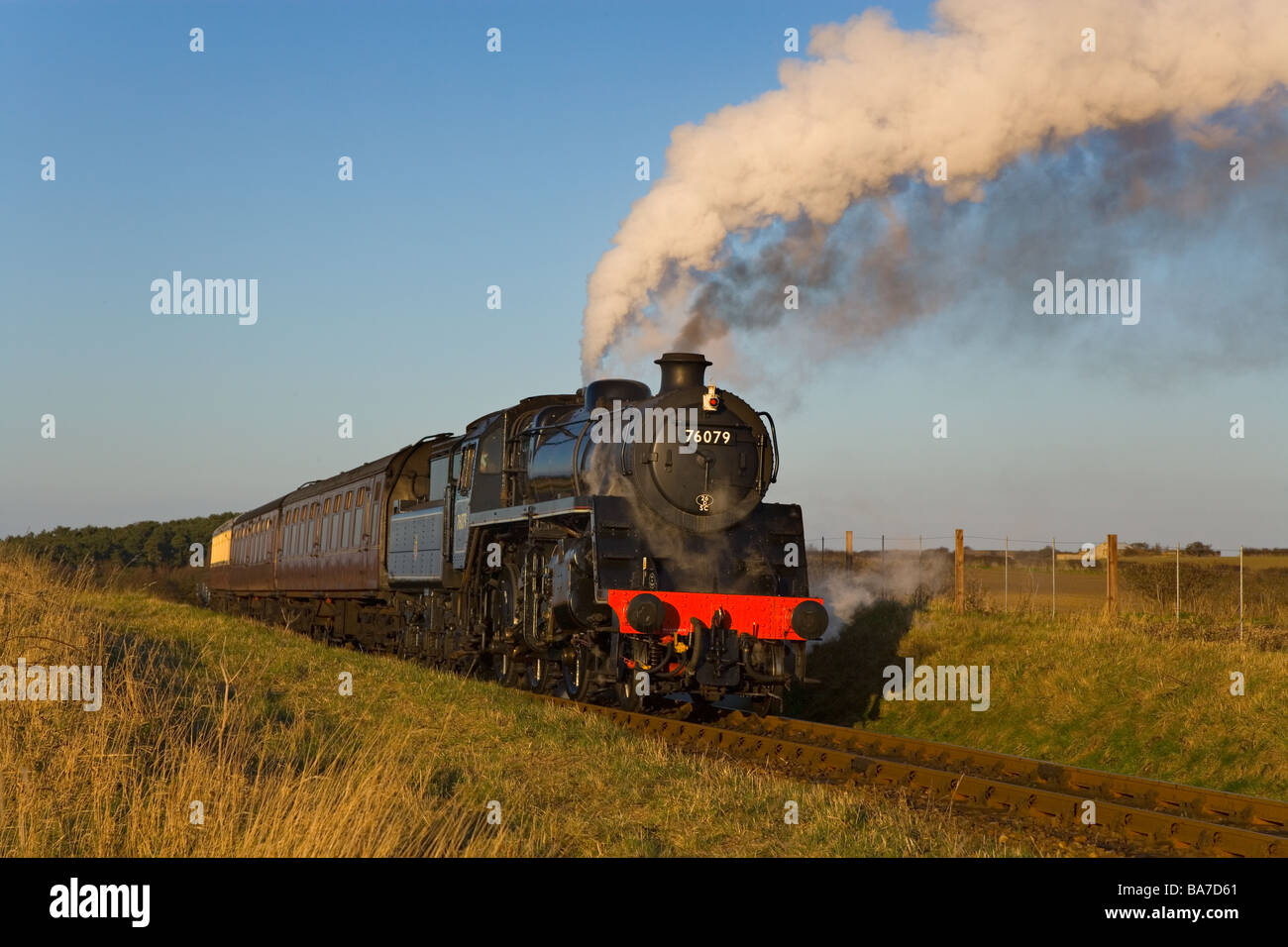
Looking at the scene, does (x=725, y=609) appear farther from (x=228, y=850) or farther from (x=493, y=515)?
(x=228, y=850)

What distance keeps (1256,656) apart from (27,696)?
13.9 metres

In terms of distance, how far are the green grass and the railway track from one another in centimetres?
286

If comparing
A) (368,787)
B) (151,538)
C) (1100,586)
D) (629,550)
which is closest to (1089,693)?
(629,550)

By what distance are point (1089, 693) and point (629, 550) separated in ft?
21.2

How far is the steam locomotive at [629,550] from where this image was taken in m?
13.1

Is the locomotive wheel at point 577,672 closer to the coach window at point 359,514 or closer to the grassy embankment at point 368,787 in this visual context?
the grassy embankment at point 368,787

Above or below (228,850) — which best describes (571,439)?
above

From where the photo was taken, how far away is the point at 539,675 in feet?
53.6

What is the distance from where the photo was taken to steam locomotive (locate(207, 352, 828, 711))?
1315 centimetres

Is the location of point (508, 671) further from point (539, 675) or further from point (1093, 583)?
point (1093, 583)

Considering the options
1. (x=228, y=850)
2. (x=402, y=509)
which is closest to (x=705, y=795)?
(x=228, y=850)

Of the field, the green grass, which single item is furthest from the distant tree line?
the green grass

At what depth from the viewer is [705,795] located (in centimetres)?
876

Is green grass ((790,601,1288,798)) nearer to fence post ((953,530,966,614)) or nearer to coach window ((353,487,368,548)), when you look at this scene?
fence post ((953,530,966,614))
